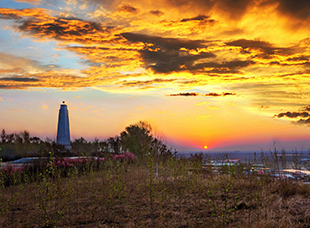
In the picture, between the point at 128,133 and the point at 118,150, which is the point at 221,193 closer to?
the point at 128,133

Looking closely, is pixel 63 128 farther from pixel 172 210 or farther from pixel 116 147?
pixel 172 210

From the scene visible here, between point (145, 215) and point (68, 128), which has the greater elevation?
point (68, 128)

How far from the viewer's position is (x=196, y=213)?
6.55 m

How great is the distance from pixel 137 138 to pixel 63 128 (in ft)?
26.9

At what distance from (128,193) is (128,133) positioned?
58.3 ft

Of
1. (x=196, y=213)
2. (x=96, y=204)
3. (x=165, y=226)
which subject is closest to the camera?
(x=165, y=226)

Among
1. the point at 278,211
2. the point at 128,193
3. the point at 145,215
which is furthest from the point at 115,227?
the point at 278,211

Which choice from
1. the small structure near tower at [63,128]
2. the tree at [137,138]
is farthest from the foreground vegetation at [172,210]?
the small structure near tower at [63,128]

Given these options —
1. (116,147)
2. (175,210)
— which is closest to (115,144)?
(116,147)

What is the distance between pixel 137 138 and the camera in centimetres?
2403

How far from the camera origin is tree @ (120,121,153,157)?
71.9 ft

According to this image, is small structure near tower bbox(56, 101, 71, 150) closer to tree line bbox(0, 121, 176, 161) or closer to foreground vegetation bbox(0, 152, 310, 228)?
tree line bbox(0, 121, 176, 161)

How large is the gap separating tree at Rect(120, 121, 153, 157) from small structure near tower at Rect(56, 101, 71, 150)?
5.78 m

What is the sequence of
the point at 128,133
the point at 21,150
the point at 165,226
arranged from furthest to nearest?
the point at 21,150, the point at 128,133, the point at 165,226
